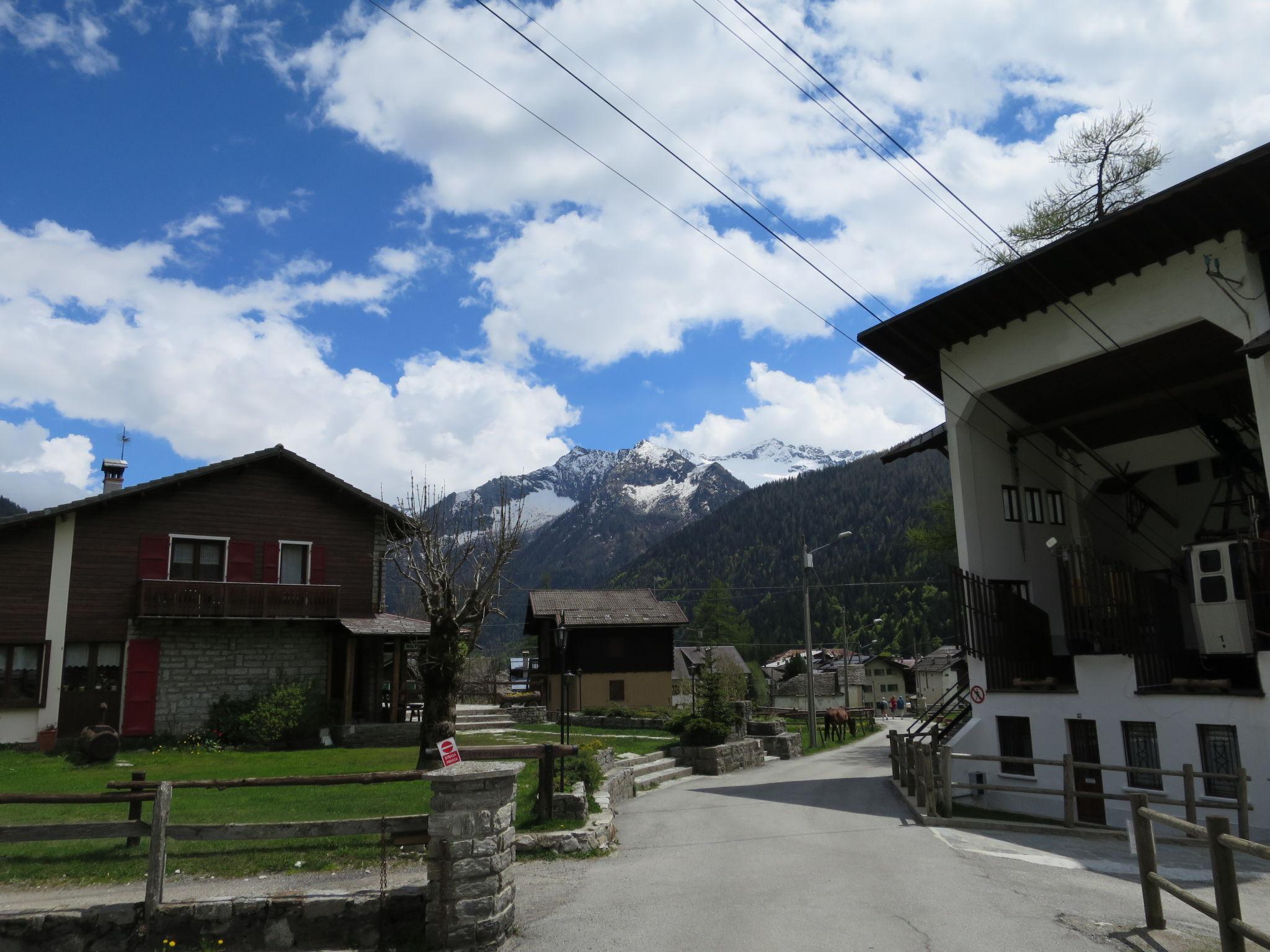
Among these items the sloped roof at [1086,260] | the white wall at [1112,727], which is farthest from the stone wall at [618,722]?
the sloped roof at [1086,260]

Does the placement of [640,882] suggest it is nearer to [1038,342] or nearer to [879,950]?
[879,950]

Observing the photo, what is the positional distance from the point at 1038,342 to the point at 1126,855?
438 inches

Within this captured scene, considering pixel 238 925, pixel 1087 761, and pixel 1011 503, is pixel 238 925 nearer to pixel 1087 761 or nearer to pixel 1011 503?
pixel 1087 761

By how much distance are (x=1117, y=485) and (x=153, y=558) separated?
26.8 meters

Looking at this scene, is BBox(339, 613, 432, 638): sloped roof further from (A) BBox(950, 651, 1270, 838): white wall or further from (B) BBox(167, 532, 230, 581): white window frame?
(A) BBox(950, 651, 1270, 838): white wall

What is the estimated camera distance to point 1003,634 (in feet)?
67.6

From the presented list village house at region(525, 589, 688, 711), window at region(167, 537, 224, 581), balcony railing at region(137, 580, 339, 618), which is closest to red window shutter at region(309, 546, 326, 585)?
balcony railing at region(137, 580, 339, 618)

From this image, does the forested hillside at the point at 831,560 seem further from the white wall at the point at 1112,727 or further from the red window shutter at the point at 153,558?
the white wall at the point at 1112,727

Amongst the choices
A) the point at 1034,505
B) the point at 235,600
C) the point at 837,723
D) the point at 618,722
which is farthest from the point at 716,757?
the point at 235,600

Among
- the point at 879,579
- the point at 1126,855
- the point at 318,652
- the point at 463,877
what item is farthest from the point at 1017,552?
the point at 879,579

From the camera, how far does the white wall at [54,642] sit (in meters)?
22.3

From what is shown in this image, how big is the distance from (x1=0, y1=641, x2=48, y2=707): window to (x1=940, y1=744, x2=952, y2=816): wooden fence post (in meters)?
22.0

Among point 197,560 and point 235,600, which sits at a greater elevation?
point 197,560

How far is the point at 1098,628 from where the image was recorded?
57.8ft
